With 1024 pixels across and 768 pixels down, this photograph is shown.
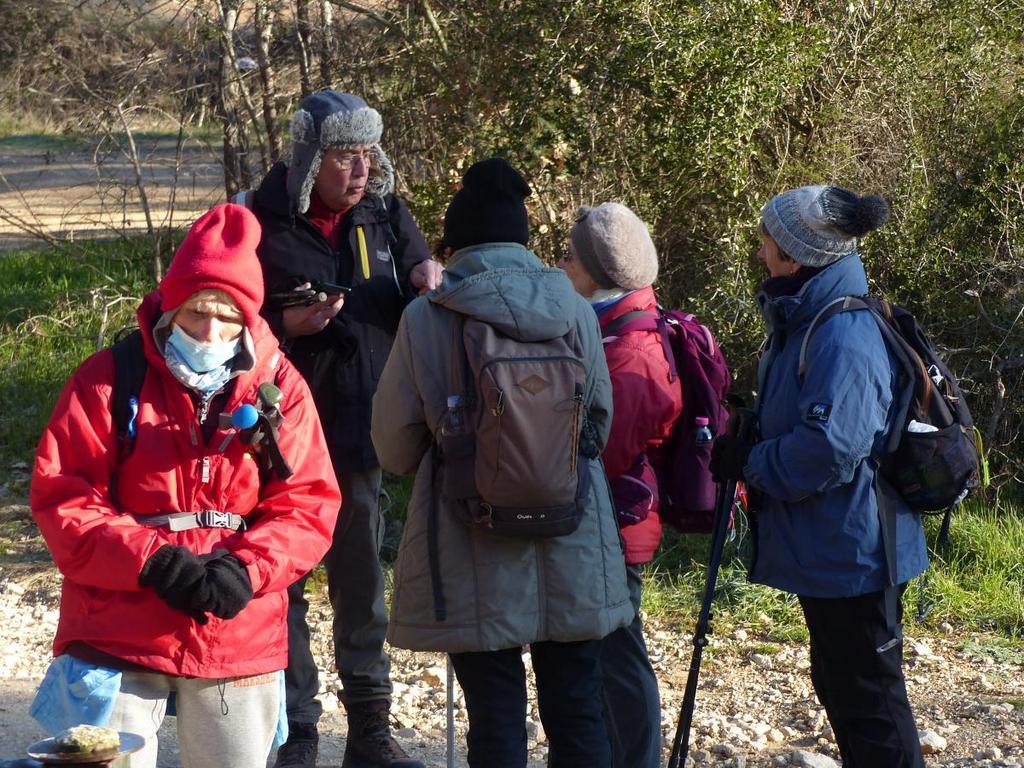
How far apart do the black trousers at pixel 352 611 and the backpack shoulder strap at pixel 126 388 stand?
1166 millimetres

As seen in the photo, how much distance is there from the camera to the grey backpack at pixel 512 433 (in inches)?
120

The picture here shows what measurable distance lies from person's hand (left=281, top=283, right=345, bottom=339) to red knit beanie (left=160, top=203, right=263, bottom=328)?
0.75m

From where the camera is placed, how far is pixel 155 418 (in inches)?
119

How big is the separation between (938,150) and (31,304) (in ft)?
22.9

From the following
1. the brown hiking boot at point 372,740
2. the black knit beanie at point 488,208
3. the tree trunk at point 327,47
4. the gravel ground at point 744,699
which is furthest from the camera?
the tree trunk at point 327,47

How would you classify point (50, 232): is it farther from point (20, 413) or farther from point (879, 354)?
point (879, 354)

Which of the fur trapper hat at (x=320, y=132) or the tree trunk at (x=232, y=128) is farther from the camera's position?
A: the tree trunk at (x=232, y=128)

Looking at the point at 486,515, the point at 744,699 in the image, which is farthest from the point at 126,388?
the point at 744,699

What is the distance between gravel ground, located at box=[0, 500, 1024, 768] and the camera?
4594 mm

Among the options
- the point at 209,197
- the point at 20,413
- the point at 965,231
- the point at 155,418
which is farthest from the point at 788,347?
the point at 209,197

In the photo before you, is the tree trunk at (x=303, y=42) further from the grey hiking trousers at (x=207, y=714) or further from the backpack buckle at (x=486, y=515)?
the grey hiking trousers at (x=207, y=714)

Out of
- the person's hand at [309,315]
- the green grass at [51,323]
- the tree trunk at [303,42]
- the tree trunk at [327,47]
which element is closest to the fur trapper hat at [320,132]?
the person's hand at [309,315]

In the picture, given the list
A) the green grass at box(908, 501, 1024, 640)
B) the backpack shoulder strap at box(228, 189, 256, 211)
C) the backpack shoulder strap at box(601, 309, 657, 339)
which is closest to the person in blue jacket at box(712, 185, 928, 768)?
the backpack shoulder strap at box(601, 309, 657, 339)

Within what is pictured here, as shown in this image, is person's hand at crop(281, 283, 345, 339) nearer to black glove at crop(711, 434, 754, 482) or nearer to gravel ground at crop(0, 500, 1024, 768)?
black glove at crop(711, 434, 754, 482)
